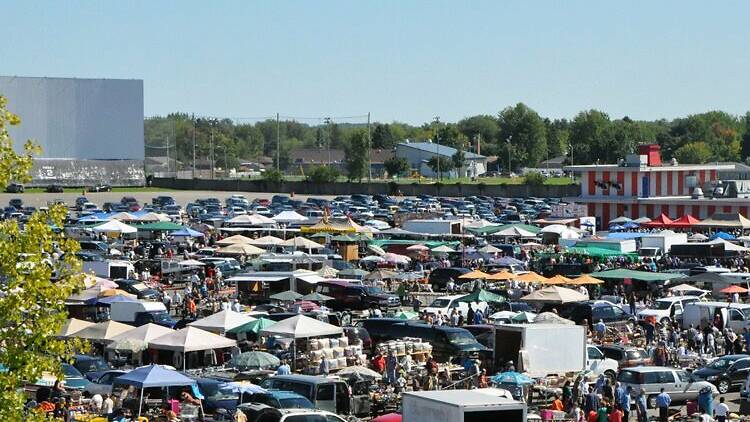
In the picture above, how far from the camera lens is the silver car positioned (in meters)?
22.0

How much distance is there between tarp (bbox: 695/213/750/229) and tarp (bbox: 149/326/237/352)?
30705mm

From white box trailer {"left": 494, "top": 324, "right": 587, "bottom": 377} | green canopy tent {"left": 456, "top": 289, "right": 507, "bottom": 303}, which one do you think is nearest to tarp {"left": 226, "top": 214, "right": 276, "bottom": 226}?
green canopy tent {"left": 456, "top": 289, "right": 507, "bottom": 303}

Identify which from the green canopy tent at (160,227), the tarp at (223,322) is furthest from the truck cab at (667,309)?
the green canopy tent at (160,227)

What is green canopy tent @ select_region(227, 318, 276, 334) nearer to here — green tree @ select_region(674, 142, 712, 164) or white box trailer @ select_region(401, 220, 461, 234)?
white box trailer @ select_region(401, 220, 461, 234)

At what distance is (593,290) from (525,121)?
450 ft

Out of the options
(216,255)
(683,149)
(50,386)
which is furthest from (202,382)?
Result: (683,149)

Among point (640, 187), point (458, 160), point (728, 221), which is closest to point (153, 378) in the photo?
point (728, 221)

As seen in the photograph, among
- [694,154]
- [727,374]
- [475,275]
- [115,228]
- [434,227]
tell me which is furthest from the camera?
[694,154]

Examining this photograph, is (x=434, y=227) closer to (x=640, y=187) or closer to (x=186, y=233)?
(x=186, y=233)

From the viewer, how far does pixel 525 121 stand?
6791 inches

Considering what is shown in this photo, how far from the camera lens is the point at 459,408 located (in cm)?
1446

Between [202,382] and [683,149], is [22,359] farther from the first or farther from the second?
[683,149]

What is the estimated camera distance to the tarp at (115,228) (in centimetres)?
4769

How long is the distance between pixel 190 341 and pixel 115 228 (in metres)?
25.3
